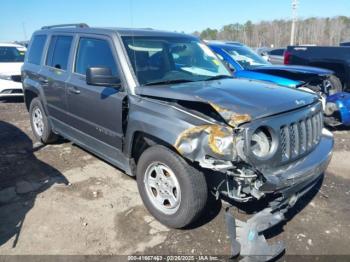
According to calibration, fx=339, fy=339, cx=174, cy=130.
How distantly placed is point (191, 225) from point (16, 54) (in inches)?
403

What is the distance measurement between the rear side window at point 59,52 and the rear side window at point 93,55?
355 mm

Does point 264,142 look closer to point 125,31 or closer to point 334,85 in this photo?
point 125,31

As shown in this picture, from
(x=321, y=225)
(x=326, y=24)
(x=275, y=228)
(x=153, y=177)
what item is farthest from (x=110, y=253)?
(x=326, y=24)

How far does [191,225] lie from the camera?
11.8ft

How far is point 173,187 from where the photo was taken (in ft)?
11.2

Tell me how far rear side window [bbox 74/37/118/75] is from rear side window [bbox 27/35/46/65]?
1.45m

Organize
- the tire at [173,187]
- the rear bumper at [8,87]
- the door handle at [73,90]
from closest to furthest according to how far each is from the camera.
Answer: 1. the tire at [173,187]
2. the door handle at [73,90]
3. the rear bumper at [8,87]

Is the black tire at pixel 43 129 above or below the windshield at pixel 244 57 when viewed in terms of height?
below

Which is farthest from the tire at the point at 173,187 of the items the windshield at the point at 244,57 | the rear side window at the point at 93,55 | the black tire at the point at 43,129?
the windshield at the point at 244,57

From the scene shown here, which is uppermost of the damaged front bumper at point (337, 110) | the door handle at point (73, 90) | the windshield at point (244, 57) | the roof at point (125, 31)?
the roof at point (125, 31)

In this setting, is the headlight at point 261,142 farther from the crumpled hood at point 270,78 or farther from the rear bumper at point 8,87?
the rear bumper at point 8,87

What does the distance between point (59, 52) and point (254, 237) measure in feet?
12.8

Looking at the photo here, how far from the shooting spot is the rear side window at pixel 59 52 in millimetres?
4906

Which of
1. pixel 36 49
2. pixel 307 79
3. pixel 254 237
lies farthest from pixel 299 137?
pixel 36 49
